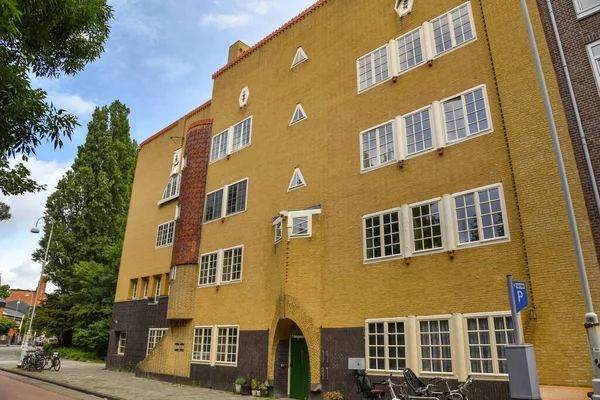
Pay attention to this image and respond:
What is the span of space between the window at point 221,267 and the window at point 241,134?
19.0ft

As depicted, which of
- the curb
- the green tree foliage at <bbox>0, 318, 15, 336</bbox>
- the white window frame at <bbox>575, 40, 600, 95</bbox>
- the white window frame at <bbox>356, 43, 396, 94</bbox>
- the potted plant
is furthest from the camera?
the green tree foliage at <bbox>0, 318, 15, 336</bbox>

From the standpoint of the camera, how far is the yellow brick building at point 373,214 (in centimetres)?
1129

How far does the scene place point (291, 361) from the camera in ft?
56.2

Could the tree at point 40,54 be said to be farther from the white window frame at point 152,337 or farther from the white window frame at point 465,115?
the white window frame at point 152,337

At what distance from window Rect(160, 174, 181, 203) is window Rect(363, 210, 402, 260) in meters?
15.6

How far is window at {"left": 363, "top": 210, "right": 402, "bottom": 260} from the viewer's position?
14125 mm

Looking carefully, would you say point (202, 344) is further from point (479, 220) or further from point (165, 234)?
point (479, 220)

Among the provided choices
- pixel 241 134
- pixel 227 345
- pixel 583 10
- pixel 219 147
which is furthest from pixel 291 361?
pixel 583 10

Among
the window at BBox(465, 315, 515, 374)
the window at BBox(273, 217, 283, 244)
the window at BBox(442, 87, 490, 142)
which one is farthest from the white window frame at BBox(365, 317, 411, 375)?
the window at BBox(442, 87, 490, 142)

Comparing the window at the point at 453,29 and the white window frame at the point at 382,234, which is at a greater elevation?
the window at the point at 453,29

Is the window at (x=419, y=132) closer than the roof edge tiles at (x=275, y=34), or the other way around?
the window at (x=419, y=132)

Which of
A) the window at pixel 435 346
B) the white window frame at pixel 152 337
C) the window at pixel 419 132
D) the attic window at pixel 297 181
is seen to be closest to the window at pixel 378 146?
the window at pixel 419 132

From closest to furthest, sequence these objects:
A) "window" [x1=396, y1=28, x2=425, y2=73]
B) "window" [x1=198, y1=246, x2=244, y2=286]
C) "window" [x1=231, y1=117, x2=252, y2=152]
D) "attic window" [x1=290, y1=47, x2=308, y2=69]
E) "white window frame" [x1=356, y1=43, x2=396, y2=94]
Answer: "window" [x1=396, y1=28, x2=425, y2=73] < "white window frame" [x1=356, y1=43, x2=396, y2=94] < "attic window" [x1=290, y1=47, x2=308, y2=69] < "window" [x1=198, y1=246, x2=244, y2=286] < "window" [x1=231, y1=117, x2=252, y2=152]

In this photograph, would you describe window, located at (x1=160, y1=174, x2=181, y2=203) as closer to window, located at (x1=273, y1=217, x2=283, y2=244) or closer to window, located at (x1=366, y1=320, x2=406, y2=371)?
window, located at (x1=273, y1=217, x2=283, y2=244)
